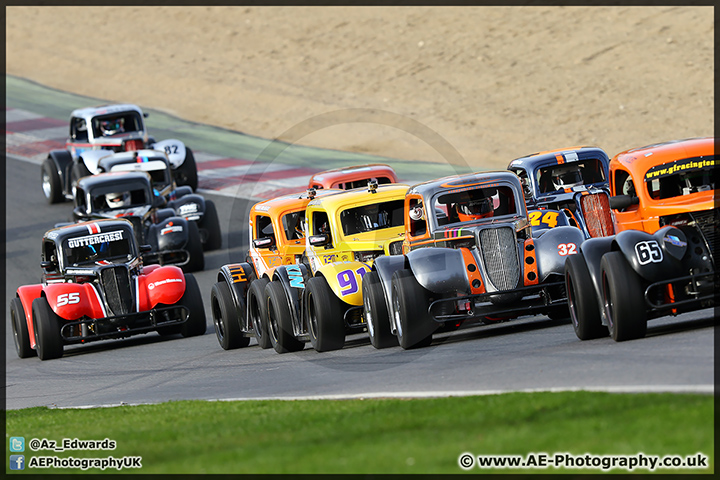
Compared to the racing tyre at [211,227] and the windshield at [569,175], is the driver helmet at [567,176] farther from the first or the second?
the racing tyre at [211,227]

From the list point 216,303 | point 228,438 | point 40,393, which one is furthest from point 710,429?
point 216,303

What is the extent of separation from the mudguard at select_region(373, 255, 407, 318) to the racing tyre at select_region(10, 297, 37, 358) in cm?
753

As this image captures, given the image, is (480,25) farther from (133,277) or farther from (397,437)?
(397,437)

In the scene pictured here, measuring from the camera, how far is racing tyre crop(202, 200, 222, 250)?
2627 centimetres

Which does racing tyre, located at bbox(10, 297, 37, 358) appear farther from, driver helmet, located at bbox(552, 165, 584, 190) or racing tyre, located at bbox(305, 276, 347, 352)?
driver helmet, located at bbox(552, 165, 584, 190)

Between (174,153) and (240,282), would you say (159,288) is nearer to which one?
(240,282)

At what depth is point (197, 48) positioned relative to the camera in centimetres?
5216

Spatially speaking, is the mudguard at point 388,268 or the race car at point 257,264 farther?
the race car at point 257,264

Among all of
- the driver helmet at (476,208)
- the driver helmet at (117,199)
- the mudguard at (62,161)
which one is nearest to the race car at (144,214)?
the driver helmet at (117,199)

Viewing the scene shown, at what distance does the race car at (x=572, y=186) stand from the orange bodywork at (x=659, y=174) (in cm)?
461

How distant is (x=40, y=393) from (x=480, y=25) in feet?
119

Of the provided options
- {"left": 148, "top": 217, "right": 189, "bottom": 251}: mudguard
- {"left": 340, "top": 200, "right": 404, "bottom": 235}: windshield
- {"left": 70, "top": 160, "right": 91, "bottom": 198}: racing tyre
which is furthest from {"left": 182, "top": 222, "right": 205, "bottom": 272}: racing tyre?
{"left": 340, "top": 200, "right": 404, "bottom": 235}: windshield

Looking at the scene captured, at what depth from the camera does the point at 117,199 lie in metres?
24.5

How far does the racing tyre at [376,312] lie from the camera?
1290 centimetres
